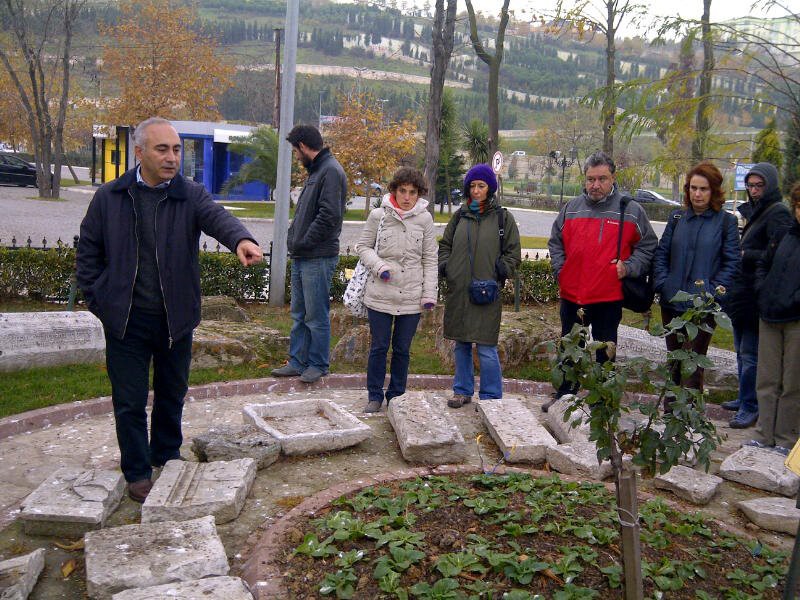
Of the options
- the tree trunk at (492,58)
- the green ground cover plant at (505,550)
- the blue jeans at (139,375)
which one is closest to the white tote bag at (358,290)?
the blue jeans at (139,375)

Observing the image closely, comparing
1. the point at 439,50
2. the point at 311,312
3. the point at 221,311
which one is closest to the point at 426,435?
the point at 311,312

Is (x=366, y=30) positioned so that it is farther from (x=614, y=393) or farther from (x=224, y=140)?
(x=614, y=393)

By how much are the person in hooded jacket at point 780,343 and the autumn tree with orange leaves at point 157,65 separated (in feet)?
118

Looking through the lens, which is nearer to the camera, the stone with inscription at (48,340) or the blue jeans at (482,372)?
the blue jeans at (482,372)

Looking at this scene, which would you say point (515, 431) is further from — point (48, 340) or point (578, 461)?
point (48, 340)

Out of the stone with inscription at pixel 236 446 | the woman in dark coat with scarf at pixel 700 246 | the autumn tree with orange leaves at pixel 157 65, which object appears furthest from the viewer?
the autumn tree with orange leaves at pixel 157 65

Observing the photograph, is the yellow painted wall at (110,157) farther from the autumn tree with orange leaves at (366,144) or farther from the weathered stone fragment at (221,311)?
the weathered stone fragment at (221,311)

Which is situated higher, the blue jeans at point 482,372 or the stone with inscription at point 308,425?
the blue jeans at point 482,372

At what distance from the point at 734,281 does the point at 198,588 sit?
4.77 meters

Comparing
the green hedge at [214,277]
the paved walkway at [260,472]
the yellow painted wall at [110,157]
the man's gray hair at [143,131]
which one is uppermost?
the yellow painted wall at [110,157]

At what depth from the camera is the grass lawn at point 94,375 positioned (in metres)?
6.15

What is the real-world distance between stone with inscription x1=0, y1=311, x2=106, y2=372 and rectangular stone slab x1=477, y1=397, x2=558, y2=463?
142 inches

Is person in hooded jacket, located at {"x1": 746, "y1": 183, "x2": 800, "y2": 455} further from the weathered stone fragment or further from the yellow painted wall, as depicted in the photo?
the yellow painted wall

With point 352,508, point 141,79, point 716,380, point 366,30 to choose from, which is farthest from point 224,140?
point 366,30
